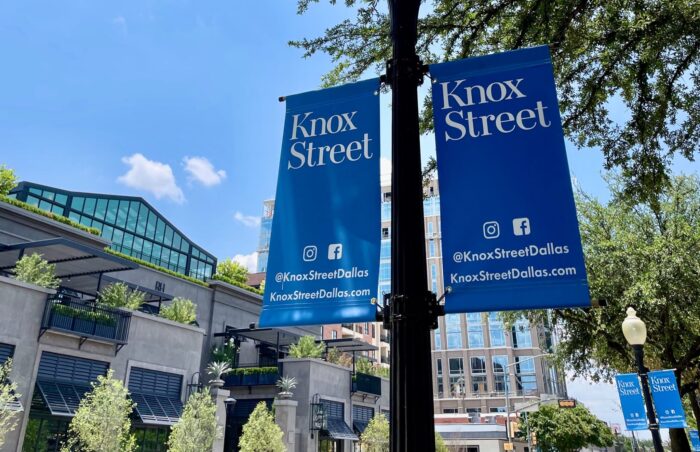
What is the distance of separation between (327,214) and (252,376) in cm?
3157

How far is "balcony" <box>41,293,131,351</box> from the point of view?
22.5 m

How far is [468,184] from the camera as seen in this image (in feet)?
15.1

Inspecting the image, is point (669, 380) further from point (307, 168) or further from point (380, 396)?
point (380, 396)

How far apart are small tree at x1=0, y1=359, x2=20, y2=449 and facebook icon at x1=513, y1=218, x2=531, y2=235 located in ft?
63.2

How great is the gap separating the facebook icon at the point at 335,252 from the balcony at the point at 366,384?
3422cm

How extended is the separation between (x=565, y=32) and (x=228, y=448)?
31.7 m

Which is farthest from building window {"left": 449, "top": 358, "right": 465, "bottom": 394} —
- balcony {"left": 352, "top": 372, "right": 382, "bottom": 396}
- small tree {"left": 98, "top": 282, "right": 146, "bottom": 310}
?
small tree {"left": 98, "top": 282, "right": 146, "bottom": 310}

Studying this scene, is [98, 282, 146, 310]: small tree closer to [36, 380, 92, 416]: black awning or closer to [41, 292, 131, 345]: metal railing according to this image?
[41, 292, 131, 345]: metal railing

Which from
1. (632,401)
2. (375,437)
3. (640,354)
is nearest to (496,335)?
Answer: (375,437)

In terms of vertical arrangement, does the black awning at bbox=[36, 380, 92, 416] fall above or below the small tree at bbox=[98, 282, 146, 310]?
below

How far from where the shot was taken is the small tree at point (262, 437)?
87.9 ft

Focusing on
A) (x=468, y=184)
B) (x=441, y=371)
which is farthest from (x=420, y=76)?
(x=441, y=371)

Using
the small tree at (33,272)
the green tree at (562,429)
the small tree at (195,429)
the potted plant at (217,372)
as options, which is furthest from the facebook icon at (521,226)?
the green tree at (562,429)

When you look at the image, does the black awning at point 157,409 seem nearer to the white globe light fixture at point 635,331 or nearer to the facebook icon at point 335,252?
the white globe light fixture at point 635,331
